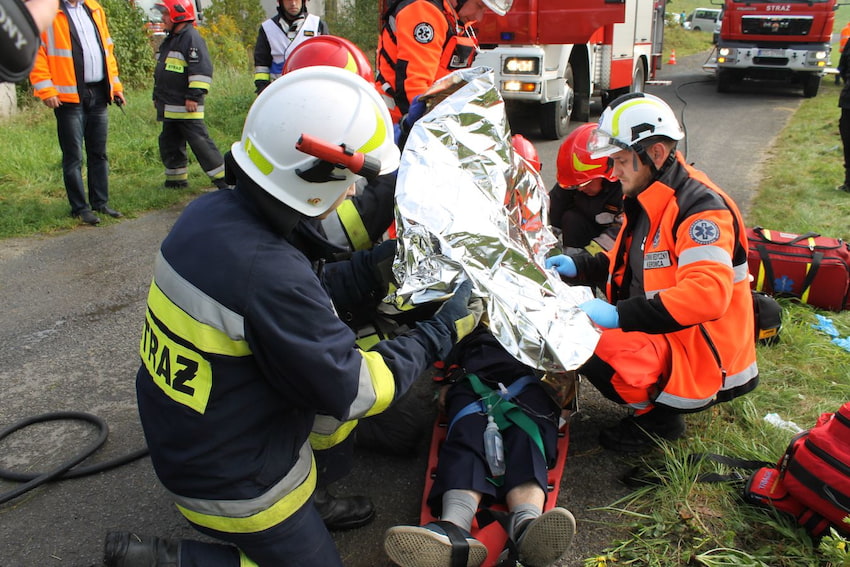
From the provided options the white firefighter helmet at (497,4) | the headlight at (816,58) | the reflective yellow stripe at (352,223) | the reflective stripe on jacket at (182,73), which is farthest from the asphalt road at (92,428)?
the headlight at (816,58)

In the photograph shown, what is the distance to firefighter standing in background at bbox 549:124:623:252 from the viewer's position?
3.76 meters

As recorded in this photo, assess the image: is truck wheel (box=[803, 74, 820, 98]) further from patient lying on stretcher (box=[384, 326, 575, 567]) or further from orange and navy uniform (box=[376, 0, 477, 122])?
patient lying on stretcher (box=[384, 326, 575, 567])

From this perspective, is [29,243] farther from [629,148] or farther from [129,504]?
[629,148]

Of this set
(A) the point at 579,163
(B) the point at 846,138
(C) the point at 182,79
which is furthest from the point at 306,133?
(B) the point at 846,138

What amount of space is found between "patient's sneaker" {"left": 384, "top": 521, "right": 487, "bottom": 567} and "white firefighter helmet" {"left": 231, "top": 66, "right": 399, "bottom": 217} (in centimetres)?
96

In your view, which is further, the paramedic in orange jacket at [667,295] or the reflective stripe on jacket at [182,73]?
the reflective stripe on jacket at [182,73]

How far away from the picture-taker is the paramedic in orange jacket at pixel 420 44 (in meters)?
3.88

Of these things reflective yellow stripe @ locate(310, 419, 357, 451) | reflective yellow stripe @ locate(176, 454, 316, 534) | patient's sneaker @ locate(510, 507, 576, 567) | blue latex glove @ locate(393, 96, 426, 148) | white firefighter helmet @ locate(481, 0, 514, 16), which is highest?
white firefighter helmet @ locate(481, 0, 514, 16)

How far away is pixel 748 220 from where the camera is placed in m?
5.54

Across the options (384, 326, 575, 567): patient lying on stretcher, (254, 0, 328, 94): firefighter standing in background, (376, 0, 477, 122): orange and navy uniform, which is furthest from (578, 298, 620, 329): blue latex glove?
(254, 0, 328, 94): firefighter standing in background

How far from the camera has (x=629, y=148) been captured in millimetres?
2545

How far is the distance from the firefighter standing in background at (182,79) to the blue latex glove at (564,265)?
3.93 metres

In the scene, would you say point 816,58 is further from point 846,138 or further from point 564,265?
point 564,265

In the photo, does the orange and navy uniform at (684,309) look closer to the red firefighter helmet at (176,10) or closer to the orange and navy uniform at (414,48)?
the orange and navy uniform at (414,48)
